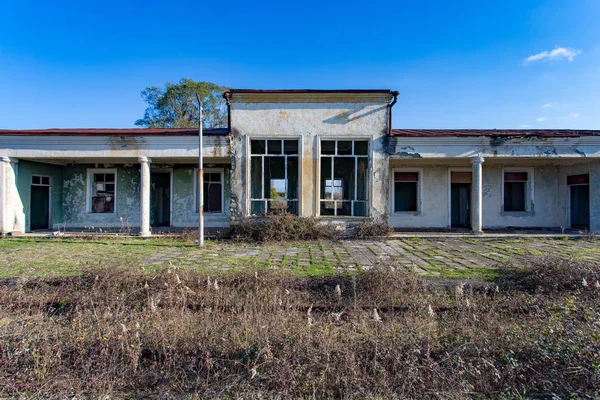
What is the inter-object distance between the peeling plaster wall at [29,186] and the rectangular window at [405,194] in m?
15.2

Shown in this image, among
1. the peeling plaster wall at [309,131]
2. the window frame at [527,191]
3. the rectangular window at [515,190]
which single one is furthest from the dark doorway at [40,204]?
the rectangular window at [515,190]

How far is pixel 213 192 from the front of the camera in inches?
555

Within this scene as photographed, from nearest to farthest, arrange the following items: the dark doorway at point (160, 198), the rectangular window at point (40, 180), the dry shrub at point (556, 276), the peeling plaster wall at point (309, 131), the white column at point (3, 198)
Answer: the dry shrub at point (556, 276) → the white column at point (3, 198) → the peeling plaster wall at point (309, 131) → the rectangular window at point (40, 180) → the dark doorway at point (160, 198)

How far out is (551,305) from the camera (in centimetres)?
413

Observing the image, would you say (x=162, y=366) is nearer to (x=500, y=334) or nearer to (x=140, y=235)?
(x=500, y=334)

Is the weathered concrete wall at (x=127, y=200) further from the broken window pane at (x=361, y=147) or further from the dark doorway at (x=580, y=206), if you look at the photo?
the dark doorway at (x=580, y=206)

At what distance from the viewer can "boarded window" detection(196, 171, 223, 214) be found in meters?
14.0

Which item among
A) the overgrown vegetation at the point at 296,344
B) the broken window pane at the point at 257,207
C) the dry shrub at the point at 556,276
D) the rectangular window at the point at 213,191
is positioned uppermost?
the rectangular window at the point at 213,191

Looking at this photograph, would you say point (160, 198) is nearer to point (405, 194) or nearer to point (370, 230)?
point (370, 230)

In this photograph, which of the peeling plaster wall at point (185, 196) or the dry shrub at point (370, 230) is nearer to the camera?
the dry shrub at point (370, 230)

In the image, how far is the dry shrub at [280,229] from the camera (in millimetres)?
10219

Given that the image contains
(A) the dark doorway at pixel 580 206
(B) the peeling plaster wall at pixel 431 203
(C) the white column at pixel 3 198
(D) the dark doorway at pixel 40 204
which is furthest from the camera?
(B) the peeling plaster wall at pixel 431 203

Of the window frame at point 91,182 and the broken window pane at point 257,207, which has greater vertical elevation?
the window frame at point 91,182

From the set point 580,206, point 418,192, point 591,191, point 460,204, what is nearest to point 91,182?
point 418,192
